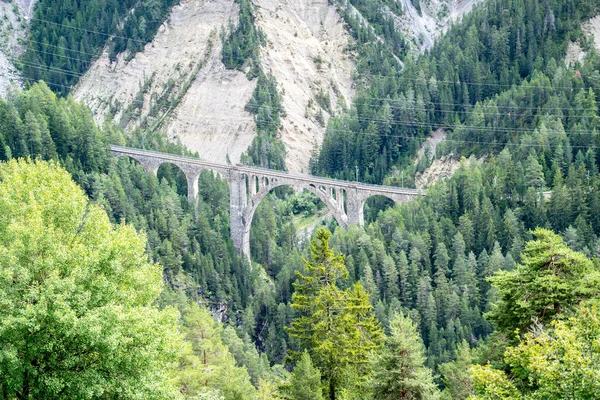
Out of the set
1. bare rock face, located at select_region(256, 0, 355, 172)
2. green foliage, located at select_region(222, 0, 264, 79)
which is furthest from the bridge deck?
green foliage, located at select_region(222, 0, 264, 79)

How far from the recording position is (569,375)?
1827cm

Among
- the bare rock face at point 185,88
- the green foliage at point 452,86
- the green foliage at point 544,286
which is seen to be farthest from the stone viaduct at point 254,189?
the green foliage at point 544,286

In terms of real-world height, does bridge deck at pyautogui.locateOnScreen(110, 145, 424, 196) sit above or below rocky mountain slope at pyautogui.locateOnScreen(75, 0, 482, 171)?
below

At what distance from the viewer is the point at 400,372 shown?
2881cm

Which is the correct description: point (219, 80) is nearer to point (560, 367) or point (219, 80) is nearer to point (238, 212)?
point (238, 212)

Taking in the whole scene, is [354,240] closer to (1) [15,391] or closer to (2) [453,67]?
(2) [453,67]

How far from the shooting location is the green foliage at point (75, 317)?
22.7 meters

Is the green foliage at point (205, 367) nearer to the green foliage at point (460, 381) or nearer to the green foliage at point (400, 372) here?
the green foliage at point (400, 372)

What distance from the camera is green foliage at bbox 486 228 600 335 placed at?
27625mm

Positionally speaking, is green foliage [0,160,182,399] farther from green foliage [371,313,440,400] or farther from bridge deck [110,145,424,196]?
bridge deck [110,145,424,196]

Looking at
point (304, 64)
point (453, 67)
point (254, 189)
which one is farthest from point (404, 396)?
point (304, 64)

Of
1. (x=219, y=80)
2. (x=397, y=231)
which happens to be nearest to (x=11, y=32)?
(x=219, y=80)

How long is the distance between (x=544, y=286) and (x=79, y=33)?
176067 millimetres

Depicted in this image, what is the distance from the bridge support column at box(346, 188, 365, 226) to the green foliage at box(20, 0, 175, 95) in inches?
3394
